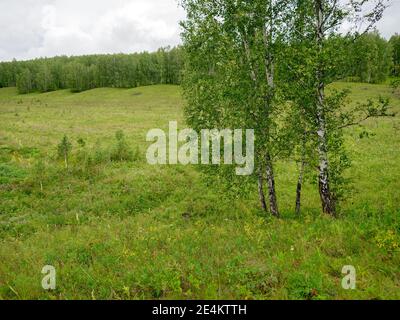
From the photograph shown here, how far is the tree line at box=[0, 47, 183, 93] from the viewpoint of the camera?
369 ft

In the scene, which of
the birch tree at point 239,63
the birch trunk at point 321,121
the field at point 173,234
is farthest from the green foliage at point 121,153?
the birch trunk at point 321,121

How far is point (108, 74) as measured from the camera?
118375 mm

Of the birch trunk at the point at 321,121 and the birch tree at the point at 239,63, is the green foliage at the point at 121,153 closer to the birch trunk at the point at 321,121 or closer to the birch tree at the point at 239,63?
the birch tree at the point at 239,63

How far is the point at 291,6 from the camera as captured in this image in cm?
1315

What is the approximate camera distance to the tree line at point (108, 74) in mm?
112500

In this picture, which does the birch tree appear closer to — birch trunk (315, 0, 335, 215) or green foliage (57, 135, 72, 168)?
birch trunk (315, 0, 335, 215)

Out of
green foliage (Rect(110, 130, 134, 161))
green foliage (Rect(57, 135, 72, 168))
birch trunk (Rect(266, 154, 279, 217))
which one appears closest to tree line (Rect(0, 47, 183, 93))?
green foliage (Rect(110, 130, 134, 161))

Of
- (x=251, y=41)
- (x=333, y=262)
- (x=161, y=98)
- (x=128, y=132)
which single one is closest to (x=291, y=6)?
(x=251, y=41)

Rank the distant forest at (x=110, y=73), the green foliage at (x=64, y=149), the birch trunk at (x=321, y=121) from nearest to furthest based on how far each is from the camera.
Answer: the birch trunk at (x=321, y=121) < the green foliage at (x=64, y=149) < the distant forest at (x=110, y=73)

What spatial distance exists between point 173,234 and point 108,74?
114818 mm

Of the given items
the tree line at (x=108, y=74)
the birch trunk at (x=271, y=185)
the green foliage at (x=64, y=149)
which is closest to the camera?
the birch trunk at (x=271, y=185)

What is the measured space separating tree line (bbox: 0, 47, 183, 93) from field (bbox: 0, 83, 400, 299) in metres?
89.7

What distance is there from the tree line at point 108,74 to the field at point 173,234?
8970cm

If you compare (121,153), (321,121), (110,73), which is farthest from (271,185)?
(110,73)
